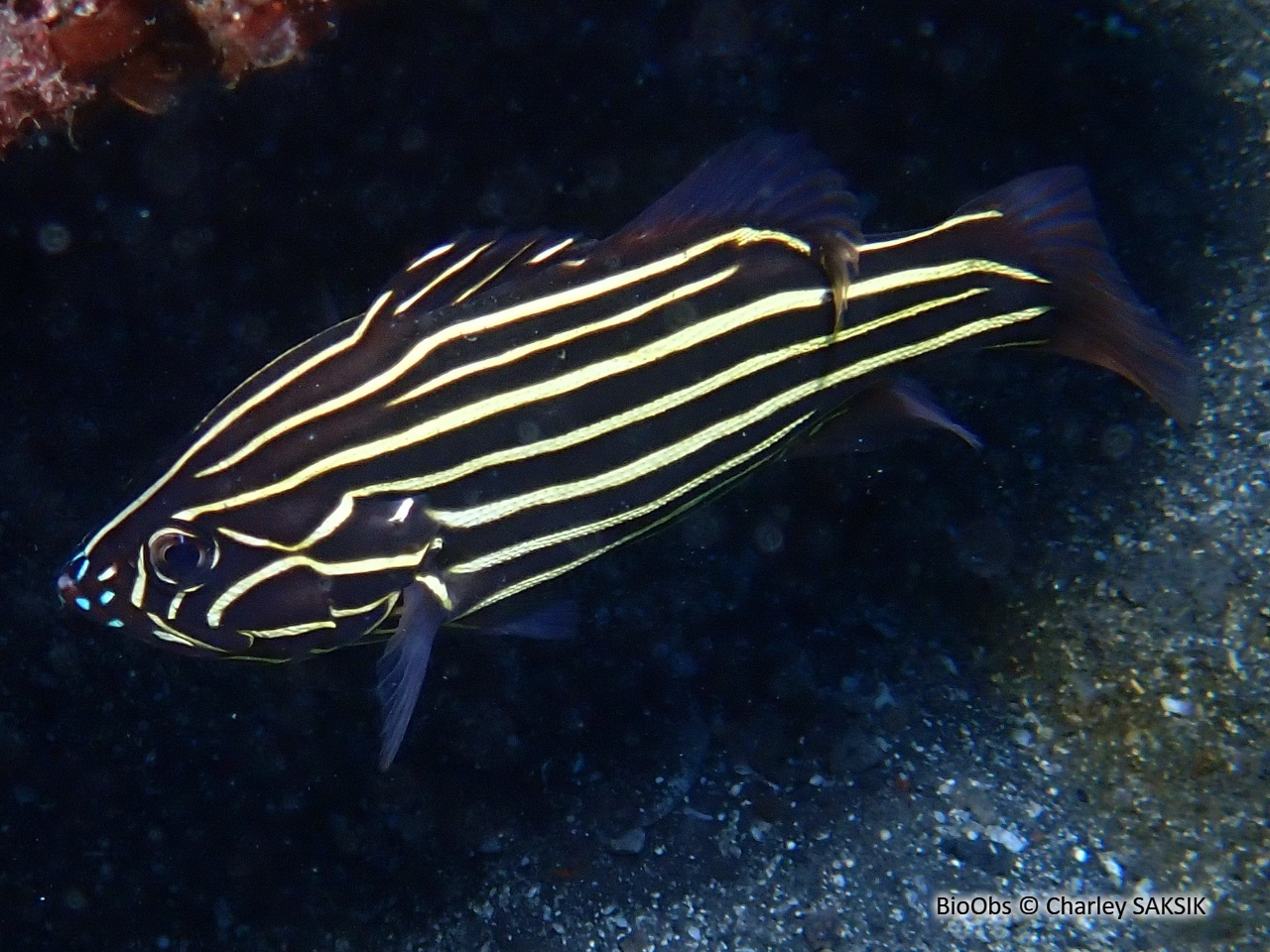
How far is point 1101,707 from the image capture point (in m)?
3.29

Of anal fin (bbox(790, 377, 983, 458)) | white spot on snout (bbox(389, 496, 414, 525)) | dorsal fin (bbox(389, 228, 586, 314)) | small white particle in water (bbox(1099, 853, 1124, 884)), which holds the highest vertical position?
dorsal fin (bbox(389, 228, 586, 314))

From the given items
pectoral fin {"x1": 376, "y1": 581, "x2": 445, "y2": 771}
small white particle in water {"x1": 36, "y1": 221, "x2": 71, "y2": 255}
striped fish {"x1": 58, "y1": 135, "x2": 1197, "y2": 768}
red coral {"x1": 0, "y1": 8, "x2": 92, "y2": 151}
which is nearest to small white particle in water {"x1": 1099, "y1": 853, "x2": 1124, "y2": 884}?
striped fish {"x1": 58, "y1": 135, "x2": 1197, "y2": 768}

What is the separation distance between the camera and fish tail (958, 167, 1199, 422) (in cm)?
247

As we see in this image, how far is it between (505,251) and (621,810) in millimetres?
2390

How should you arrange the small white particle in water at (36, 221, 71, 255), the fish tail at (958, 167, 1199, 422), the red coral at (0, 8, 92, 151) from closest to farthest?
1. the red coral at (0, 8, 92, 151)
2. the fish tail at (958, 167, 1199, 422)
3. the small white particle in water at (36, 221, 71, 255)

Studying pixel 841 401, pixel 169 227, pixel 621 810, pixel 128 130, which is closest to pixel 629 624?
pixel 621 810

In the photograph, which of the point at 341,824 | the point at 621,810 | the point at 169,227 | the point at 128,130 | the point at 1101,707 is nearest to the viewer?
the point at 128,130

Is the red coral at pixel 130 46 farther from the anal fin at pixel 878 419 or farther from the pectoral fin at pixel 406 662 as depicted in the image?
the anal fin at pixel 878 419

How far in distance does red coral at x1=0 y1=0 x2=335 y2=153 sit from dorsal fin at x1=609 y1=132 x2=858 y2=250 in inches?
45.5

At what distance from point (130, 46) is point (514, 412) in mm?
1464

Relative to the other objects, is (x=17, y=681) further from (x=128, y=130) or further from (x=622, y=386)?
(x=622, y=386)

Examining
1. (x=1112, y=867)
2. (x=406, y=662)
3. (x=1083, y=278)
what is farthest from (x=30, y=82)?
(x=1112, y=867)

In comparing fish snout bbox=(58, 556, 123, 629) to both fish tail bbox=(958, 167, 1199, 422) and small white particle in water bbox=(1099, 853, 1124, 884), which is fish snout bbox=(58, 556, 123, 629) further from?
small white particle in water bbox=(1099, 853, 1124, 884)

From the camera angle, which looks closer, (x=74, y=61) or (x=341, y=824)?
(x=74, y=61)
